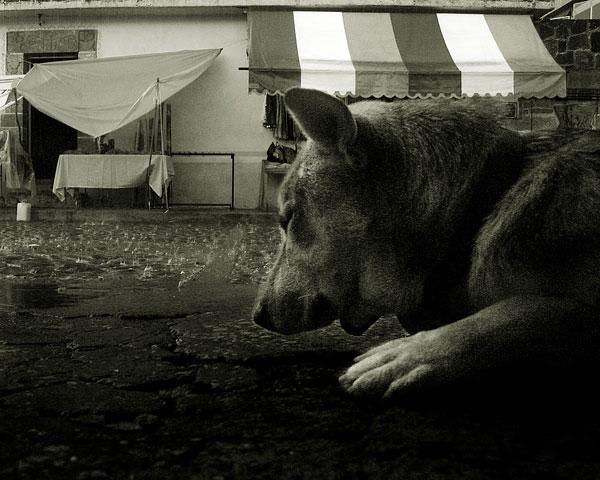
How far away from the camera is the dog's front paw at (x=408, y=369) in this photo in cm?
164

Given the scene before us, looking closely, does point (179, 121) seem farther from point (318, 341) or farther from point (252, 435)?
point (252, 435)

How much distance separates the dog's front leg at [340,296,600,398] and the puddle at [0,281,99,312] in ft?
7.46

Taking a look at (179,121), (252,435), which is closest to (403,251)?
(252,435)

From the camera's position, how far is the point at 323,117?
1935 mm

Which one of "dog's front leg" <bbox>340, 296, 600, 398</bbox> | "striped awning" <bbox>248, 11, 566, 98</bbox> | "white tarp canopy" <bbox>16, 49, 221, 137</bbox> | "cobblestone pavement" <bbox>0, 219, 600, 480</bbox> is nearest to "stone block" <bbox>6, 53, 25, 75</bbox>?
"white tarp canopy" <bbox>16, 49, 221, 137</bbox>

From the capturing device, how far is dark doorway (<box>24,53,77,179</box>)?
14.6 m

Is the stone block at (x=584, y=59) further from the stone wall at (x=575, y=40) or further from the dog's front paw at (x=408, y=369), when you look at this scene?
the dog's front paw at (x=408, y=369)

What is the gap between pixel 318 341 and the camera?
8.27 ft

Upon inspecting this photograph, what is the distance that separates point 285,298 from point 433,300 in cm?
44

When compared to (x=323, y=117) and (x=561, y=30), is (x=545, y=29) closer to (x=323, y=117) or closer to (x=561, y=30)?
(x=561, y=30)

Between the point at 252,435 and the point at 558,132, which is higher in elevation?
the point at 558,132

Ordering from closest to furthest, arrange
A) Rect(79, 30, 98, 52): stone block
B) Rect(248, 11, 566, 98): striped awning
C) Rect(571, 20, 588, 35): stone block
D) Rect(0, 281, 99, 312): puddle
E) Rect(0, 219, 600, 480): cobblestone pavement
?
Rect(0, 219, 600, 480): cobblestone pavement, Rect(0, 281, 99, 312): puddle, Rect(248, 11, 566, 98): striped awning, Rect(571, 20, 588, 35): stone block, Rect(79, 30, 98, 52): stone block

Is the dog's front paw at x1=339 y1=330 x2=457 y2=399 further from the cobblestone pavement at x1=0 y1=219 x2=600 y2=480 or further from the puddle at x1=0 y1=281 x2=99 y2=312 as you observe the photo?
the puddle at x1=0 y1=281 x2=99 y2=312

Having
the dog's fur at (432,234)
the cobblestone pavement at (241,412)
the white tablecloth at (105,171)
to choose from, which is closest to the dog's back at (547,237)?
the dog's fur at (432,234)
